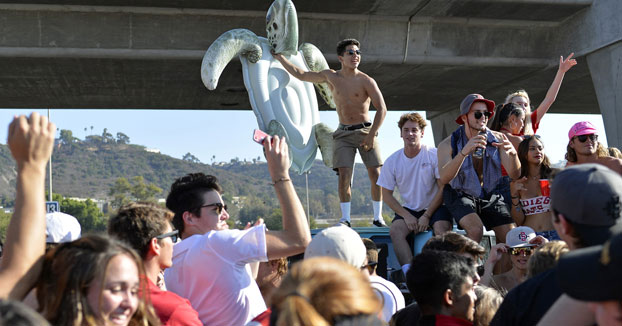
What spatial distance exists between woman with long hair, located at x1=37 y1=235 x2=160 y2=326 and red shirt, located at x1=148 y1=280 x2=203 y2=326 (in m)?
0.46

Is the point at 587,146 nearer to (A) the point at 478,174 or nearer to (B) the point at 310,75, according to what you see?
(A) the point at 478,174

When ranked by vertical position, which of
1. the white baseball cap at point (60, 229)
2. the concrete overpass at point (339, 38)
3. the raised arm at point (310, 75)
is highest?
the concrete overpass at point (339, 38)

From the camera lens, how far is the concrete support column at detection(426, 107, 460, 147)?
24.0 metres

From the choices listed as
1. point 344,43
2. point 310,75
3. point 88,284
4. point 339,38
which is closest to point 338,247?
point 88,284

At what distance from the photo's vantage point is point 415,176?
6309 mm

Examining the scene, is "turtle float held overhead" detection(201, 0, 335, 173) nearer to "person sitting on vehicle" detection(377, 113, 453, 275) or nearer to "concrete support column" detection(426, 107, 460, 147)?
"person sitting on vehicle" detection(377, 113, 453, 275)

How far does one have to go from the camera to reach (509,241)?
4.73m

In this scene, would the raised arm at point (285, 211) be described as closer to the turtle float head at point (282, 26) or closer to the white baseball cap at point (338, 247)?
the white baseball cap at point (338, 247)

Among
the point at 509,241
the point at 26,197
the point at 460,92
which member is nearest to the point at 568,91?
the point at 460,92

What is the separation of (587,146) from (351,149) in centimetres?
320

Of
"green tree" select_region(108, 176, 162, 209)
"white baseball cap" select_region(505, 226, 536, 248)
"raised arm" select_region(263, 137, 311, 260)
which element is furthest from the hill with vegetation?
"raised arm" select_region(263, 137, 311, 260)

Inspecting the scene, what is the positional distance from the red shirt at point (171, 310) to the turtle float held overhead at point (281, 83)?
698 centimetres

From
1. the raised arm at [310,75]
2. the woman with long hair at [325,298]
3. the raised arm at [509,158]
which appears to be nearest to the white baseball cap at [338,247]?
the woman with long hair at [325,298]

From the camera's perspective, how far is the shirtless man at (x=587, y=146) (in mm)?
5520
